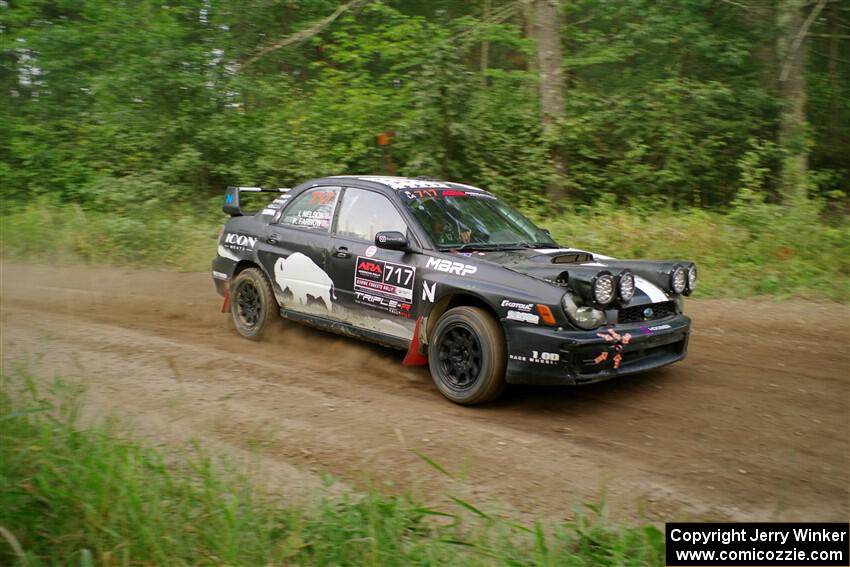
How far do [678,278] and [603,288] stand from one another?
1138 millimetres

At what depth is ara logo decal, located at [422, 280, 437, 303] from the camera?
5755 mm

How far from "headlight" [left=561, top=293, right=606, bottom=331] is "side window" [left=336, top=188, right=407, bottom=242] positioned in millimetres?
1636

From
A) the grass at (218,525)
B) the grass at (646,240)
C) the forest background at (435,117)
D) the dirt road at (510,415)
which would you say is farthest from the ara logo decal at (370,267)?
the forest background at (435,117)

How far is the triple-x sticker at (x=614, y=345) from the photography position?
203 inches

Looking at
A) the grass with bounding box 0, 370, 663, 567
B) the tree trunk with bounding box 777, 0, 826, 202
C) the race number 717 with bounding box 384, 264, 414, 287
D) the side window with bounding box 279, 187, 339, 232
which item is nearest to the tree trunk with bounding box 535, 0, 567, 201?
the tree trunk with bounding box 777, 0, 826, 202

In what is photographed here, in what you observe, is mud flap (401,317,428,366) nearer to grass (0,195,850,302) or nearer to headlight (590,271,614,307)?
headlight (590,271,614,307)

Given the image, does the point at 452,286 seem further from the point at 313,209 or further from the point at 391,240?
the point at 313,209

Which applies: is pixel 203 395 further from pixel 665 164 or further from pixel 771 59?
pixel 771 59

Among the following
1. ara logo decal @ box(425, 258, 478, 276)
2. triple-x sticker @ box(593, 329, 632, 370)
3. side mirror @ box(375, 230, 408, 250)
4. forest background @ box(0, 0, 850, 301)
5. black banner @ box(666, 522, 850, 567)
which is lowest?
black banner @ box(666, 522, 850, 567)

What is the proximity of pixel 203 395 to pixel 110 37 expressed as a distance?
12141mm

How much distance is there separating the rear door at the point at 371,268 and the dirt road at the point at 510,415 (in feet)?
1.56

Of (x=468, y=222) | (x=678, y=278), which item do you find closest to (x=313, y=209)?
(x=468, y=222)

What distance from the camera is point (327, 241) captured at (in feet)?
22.0

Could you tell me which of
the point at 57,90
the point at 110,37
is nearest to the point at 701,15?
the point at 110,37
